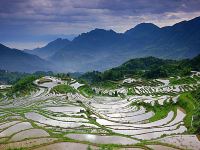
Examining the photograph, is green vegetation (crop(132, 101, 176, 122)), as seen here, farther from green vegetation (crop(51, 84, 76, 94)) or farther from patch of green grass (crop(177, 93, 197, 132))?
green vegetation (crop(51, 84, 76, 94))

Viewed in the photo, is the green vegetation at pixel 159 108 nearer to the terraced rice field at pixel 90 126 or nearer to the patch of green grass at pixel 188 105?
the terraced rice field at pixel 90 126

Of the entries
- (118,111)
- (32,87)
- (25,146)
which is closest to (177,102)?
(118,111)

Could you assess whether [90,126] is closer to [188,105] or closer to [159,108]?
[159,108]

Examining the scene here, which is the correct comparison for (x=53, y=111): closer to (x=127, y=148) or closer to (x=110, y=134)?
(x=110, y=134)

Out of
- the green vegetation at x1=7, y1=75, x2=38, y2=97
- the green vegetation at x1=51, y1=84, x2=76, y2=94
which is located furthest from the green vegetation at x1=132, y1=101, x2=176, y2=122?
the green vegetation at x1=7, y1=75, x2=38, y2=97

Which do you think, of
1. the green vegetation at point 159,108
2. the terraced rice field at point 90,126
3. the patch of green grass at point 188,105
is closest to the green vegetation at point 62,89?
the terraced rice field at point 90,126

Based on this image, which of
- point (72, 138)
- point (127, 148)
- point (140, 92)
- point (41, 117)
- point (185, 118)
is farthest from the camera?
point (140, 92)

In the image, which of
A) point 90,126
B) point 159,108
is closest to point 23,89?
point 159,108

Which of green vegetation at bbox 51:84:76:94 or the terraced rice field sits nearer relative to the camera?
the terraced rice field
